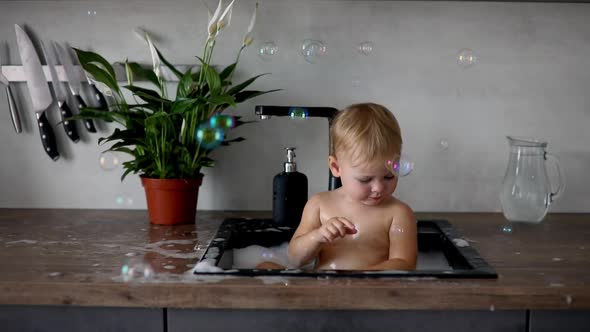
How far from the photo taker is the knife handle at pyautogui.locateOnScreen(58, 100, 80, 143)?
1541 mm

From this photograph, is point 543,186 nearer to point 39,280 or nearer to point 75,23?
point 39,280

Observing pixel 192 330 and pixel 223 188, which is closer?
pixel 192 330

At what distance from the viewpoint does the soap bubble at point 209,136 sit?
4.65ft

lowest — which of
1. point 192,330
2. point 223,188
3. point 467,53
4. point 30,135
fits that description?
point 192,330

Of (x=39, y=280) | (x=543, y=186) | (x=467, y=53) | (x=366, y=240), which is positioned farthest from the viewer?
(x=467, y=53)

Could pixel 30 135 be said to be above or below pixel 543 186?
above

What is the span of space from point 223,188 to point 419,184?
51 cm

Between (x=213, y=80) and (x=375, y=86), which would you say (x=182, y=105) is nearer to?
(x=213, y=80)

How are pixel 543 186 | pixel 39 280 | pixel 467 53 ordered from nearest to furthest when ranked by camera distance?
pixel 39 280 < pixel 543 186 < pixel 467 53

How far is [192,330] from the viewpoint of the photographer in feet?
3.18

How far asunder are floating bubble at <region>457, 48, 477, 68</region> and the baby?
0.43m

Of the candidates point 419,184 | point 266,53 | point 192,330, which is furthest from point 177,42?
point 192,330

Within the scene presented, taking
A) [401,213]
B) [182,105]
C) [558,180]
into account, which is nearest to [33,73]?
[182,105]

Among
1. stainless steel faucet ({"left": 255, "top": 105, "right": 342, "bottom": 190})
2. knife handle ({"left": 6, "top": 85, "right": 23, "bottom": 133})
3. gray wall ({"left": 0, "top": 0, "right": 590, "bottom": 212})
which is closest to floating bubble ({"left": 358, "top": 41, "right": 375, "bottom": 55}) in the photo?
gray wall ({"left": 0, "top": 0, "right": 590, "bottom": 212})
